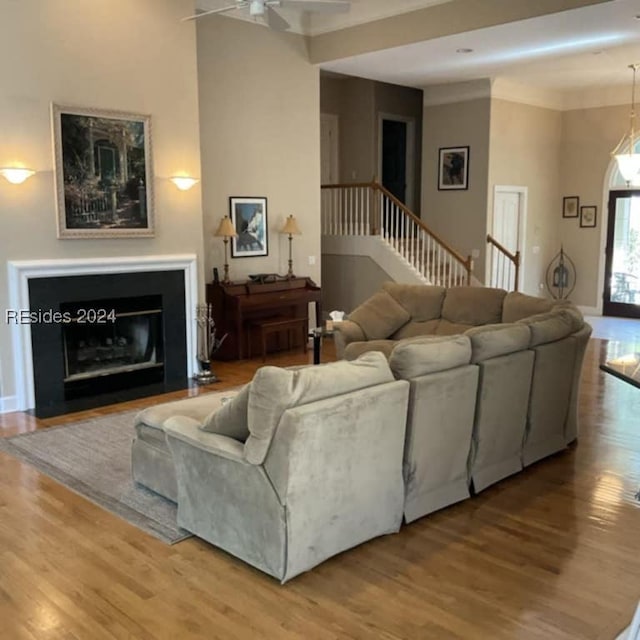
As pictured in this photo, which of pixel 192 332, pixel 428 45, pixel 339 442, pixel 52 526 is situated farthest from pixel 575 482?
pixel 428 45

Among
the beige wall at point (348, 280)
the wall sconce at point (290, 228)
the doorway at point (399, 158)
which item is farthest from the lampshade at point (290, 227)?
the doorway at point (399, 158)

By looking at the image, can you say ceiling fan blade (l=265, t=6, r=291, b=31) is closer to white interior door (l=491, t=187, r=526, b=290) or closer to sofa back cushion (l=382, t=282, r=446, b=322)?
sofa back cushion (l=382, t=282, r=446, b=322)

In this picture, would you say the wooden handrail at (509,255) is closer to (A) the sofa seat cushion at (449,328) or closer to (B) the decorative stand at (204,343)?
(A) the sofa seat cushion at (449,328)

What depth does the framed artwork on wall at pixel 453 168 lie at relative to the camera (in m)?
10.5

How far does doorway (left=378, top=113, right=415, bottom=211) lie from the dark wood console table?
4.32 metres

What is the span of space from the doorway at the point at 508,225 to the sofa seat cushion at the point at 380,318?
4.27 meters

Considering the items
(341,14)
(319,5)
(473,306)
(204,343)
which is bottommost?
(204,343)

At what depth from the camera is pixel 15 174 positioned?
549 centimetres

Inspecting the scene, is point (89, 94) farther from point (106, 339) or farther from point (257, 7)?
point (106, 339)

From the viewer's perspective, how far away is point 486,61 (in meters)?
8.63

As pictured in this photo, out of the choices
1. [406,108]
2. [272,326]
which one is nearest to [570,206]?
[406,108]

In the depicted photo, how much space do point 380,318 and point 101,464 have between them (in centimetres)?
303

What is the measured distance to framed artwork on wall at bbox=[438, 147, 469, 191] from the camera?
10453 mm

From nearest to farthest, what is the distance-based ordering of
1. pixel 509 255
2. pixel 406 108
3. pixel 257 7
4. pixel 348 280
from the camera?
pixel 257 7 < pixel 509 255 < pixel 348 280 < pixel 406 108
